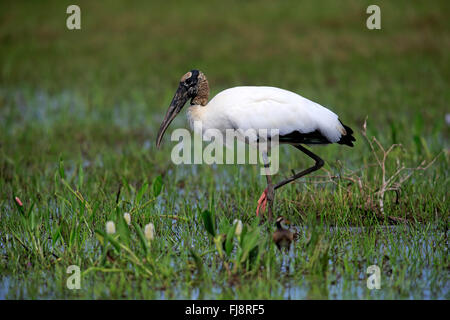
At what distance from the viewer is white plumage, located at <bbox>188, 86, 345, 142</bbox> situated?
523 centimetres

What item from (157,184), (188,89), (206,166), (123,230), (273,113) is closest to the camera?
(123,230)

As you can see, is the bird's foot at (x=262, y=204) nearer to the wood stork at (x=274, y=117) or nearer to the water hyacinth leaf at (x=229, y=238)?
the wood stork at (x=274, y=117)

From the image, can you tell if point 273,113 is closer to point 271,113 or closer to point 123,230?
point 271,113

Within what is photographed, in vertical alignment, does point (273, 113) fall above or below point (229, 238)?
above

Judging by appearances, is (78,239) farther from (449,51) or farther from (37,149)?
(449,51)

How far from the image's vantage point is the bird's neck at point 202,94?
5719mm

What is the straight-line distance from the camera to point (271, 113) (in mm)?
5266

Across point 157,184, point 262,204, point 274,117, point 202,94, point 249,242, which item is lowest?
point 249,242

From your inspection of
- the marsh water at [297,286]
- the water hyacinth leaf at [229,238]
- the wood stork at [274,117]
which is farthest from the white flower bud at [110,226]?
the wood stork at [274,117]

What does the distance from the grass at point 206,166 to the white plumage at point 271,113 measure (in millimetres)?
444

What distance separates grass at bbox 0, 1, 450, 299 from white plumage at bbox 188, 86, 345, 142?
44 centimetres

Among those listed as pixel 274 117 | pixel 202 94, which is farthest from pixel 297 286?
pixel 202 94

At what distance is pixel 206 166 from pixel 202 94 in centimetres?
159
